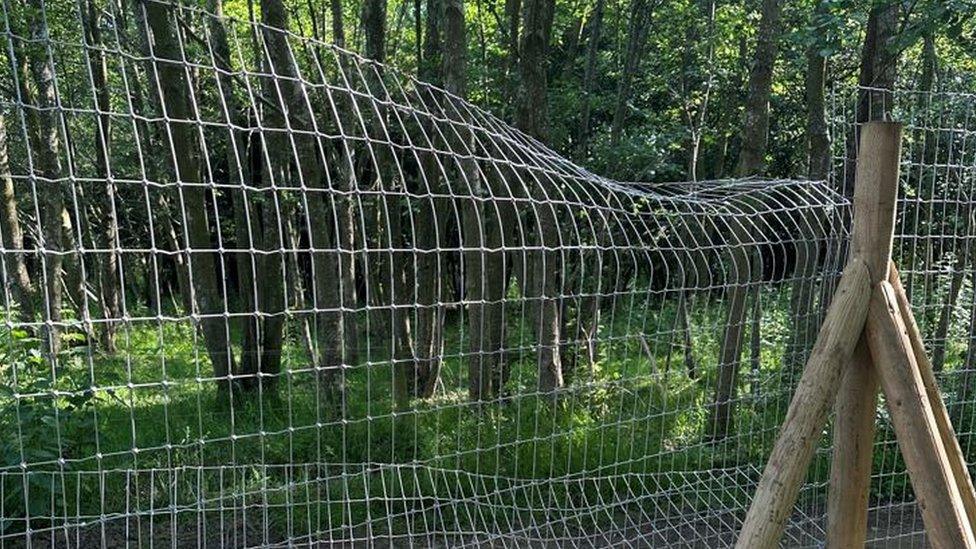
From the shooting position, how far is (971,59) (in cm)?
838

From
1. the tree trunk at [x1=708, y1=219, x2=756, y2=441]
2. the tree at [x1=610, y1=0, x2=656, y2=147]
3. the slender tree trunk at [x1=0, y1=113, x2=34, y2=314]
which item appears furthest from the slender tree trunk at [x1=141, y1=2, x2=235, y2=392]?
the tree at [x1=610, y1=0, x2=656, y2=147]

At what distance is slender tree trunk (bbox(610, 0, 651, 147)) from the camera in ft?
25.3

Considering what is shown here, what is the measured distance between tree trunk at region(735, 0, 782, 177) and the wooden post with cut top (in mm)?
3020

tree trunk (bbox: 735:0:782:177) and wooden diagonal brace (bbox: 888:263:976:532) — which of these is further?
tree trunk (bbox: 735:0:782:177)

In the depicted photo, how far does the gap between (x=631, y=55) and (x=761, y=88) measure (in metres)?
2.66

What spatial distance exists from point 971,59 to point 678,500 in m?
6.26

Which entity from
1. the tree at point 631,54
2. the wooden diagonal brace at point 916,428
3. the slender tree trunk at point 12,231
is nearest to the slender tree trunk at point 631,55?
the tree at point 631,54

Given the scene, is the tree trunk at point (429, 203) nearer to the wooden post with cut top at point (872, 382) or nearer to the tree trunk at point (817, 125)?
the tree trunk at point (817, 125)

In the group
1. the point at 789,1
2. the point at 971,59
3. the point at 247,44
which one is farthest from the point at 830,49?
the point at 247,44

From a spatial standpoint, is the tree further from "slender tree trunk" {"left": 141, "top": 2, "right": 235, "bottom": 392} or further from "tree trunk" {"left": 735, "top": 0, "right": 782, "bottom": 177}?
"slender tree trunk" {"left": 141, "top": 2, "right": 235, "bottom": 392}

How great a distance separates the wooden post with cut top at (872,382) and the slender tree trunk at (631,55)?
5230 millimetres

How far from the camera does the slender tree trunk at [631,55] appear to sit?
7699 mm

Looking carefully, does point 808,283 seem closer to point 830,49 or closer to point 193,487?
point 830,49

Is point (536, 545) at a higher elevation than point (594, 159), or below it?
below
